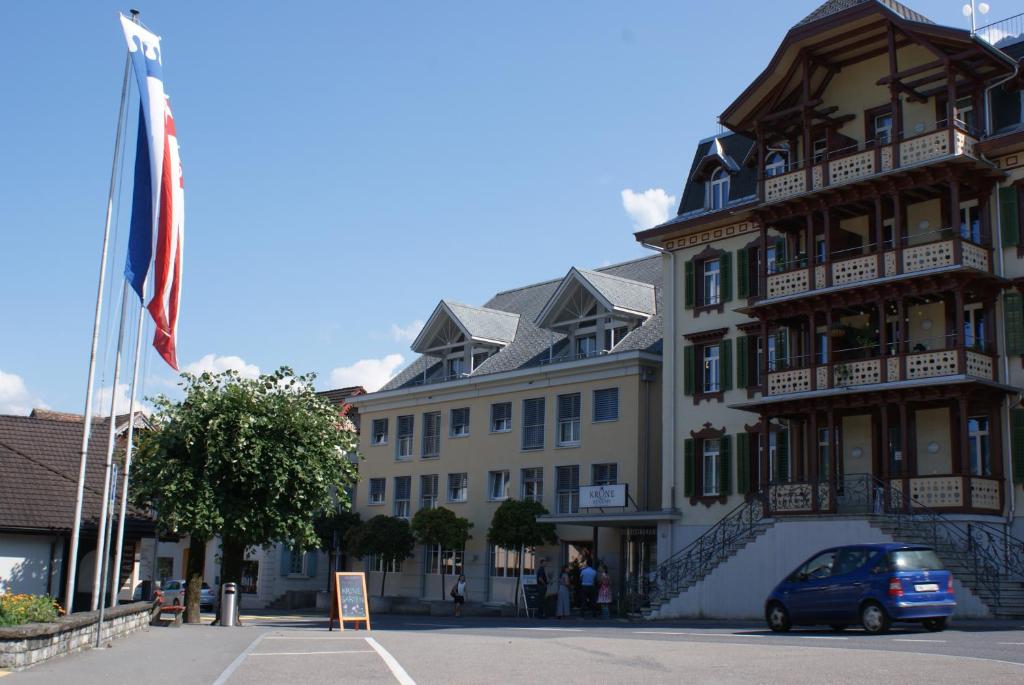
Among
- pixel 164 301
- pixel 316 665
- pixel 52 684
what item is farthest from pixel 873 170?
pixel 52 684

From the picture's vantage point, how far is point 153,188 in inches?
758

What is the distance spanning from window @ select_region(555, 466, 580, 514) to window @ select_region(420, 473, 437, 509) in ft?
24.3

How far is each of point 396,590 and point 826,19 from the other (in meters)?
29.3

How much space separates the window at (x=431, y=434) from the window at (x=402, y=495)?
1.52 m

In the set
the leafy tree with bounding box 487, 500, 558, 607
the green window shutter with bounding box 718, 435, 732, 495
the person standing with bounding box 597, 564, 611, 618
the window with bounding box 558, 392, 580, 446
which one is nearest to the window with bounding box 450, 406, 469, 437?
the window with bounding box 558, 392, 580, 446

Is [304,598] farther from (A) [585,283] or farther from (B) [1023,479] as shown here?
(B) [1023,479]

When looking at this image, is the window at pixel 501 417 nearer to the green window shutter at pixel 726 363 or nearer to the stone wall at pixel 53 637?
the green window shutter at pixel 726 363

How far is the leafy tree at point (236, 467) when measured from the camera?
30.8 metres

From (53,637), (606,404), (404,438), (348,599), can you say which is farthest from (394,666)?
(404,438)

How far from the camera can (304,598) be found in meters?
54.4

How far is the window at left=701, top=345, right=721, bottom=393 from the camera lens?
38.4 meters

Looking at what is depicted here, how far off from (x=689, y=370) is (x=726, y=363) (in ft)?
5.06

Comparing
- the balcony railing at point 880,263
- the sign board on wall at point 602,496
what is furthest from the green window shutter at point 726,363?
the sign board on wall at point 602,496

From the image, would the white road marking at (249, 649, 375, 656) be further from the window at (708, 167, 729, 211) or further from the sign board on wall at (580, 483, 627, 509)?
the window at (708, 167, 729, 211)
